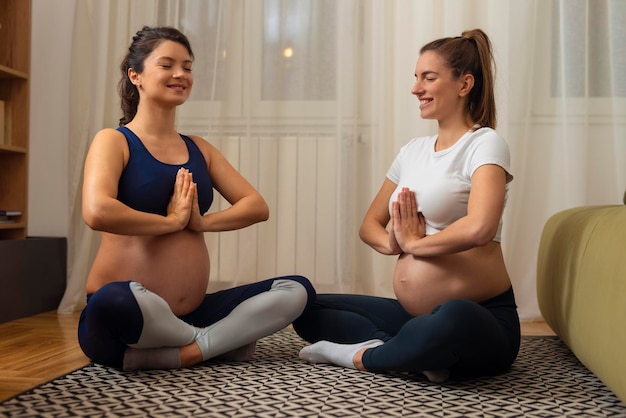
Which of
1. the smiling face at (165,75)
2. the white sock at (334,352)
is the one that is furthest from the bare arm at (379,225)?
the smiling face at (165,75)

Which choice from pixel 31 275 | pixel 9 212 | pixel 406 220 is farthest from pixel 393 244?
pixel 9 212

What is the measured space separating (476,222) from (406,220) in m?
0.22

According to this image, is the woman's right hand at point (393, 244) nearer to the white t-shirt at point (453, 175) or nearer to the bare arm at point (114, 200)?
the white t-shirt at point (453, 175)

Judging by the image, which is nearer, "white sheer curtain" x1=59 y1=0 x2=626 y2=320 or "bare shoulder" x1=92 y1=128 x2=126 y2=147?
"bare shoulder" x1=92 y1=128 x2=126 y2=147

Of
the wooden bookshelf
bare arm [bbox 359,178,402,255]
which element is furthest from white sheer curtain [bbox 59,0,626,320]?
bare arm [bbox 359,178,402,255]

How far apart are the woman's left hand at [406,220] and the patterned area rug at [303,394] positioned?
0.36 m

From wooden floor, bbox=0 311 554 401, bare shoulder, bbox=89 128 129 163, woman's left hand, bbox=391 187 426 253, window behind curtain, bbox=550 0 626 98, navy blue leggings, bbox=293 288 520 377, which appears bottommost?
wooden floor, bbox=0 311 554 401

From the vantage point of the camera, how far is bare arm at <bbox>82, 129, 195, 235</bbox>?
1.89 m

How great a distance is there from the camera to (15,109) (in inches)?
131

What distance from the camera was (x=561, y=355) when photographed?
224cm

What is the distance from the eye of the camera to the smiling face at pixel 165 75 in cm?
211

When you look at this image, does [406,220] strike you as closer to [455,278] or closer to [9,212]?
[455,278]

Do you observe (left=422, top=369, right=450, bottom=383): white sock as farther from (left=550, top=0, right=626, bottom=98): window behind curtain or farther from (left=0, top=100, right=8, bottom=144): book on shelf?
(left=0, top=100, right=8, bottom=144): book on shelf

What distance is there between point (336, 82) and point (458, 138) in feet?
4.45
